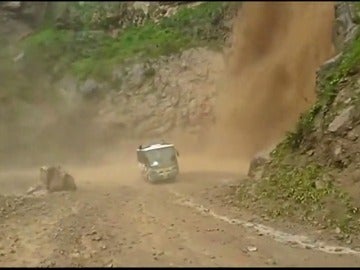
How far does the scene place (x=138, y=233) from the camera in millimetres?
12453

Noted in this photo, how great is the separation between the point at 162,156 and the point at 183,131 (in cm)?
665

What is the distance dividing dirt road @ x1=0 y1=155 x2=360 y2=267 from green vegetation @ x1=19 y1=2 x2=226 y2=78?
37.4 feet

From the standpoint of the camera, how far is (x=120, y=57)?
28141 millimetres

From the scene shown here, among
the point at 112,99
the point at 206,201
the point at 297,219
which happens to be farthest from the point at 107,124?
the point at 297,219

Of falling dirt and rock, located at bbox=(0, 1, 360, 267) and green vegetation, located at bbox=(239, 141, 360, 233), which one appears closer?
falling dirt and rock, located at bbox=(0, 1, 360, 267)

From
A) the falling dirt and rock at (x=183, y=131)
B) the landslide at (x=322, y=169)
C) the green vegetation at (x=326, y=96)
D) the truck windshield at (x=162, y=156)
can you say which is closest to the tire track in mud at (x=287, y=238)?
the falling dirt and rock at (x=183, y=131)

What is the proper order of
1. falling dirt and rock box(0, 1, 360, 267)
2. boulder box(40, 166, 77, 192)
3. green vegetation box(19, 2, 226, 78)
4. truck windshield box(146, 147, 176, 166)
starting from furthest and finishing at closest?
green vegetation box(19, 2, 226, 78) < truck windshield box(146, 147, 176, 166) < boulder box(40, 166, 77, 192) < falling dirt and rock box(0, 1, 360, 267)

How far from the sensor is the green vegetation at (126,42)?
2792 centimetres

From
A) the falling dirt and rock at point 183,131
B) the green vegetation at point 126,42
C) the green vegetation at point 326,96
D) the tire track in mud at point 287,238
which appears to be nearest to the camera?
the tire track in mud at point 287,238

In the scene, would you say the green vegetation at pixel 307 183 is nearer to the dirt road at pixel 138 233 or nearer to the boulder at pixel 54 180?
the dirt road at pixel 138 233

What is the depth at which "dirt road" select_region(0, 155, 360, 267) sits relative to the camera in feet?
35.6

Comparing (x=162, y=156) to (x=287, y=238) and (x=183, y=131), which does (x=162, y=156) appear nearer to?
(x=183, y=131)

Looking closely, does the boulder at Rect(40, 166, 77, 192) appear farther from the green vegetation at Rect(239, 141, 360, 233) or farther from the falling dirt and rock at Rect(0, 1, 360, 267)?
the green vegetation at Rect(239, 141, 360, 233)

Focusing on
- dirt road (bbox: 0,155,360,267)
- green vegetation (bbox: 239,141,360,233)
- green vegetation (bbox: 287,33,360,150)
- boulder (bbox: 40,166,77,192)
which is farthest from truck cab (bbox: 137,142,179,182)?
green vegetation (bbox: 287,33,360,150)
